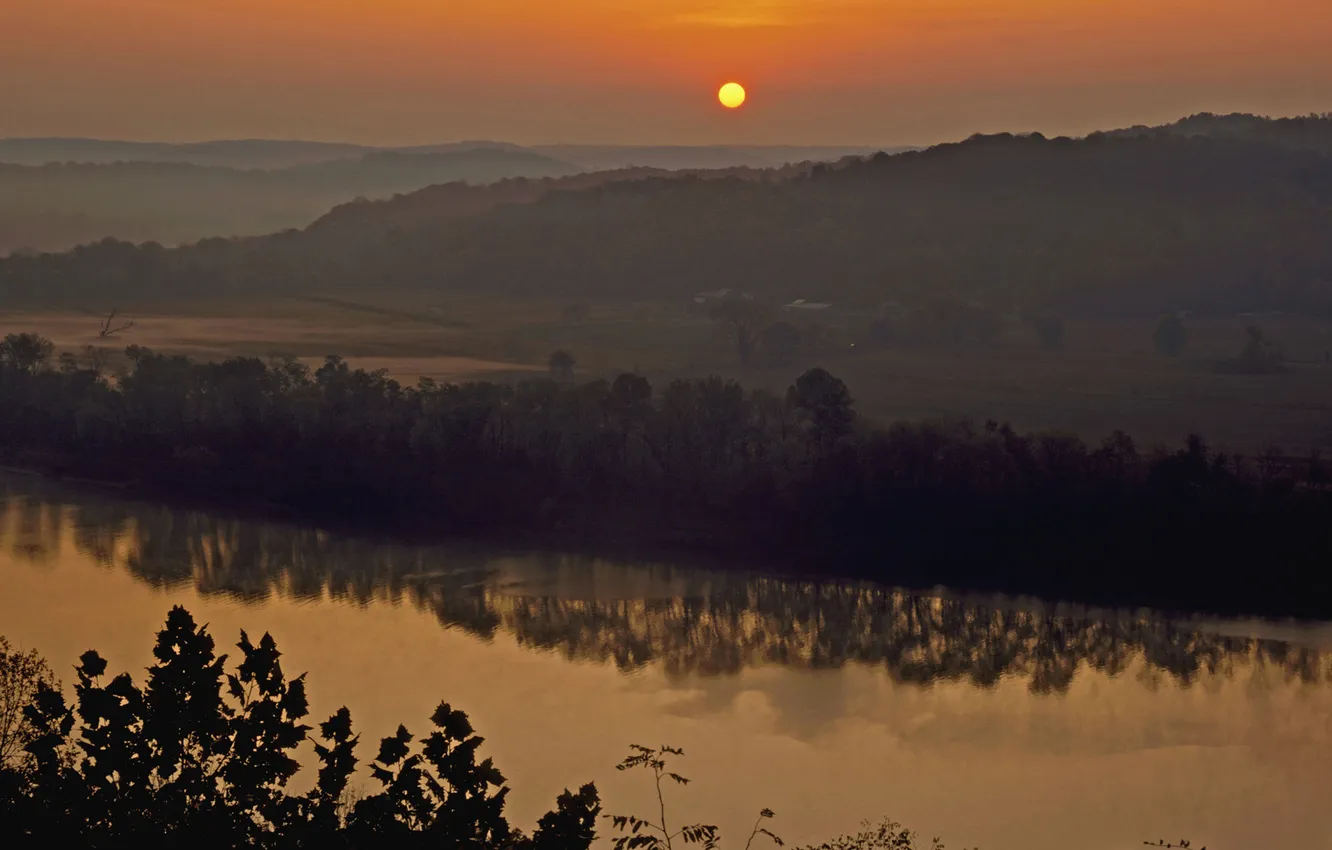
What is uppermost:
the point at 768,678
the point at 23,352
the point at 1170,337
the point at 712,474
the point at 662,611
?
the point at 1170,337

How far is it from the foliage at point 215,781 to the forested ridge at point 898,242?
106ft

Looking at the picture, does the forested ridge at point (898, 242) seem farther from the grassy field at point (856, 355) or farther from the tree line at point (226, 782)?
the tree line at point (226, 782)

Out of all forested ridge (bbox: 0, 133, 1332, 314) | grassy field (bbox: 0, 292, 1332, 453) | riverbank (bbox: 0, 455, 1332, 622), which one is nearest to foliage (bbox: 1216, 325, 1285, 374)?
grassy field (bbox: 0, 292, 1332, 453)

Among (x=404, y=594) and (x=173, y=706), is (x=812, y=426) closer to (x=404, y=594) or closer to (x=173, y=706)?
(x=404, y=594)

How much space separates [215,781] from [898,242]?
36.7 m

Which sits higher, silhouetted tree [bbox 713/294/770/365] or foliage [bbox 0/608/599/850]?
silhouetted tree [bbox 713/294/770/365]

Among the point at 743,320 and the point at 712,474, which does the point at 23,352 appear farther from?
the point at 743,320

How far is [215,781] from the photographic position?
830 centimetres

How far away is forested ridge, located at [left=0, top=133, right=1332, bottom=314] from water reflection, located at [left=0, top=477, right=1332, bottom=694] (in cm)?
2211

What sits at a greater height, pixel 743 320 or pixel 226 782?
pixel 743 320

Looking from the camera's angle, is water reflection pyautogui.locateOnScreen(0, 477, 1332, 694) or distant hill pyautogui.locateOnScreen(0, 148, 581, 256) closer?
water reflection pyautogui.locateOnScreen(0, 477, 1332, 694)

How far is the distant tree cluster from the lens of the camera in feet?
60.5

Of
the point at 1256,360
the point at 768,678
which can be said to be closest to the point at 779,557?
the point at 768,678

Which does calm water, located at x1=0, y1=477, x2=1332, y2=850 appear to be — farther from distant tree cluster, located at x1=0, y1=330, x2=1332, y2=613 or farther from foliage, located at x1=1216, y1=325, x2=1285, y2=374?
foliage, located at x1=1216, y1=325, x2=1285, y2=374
